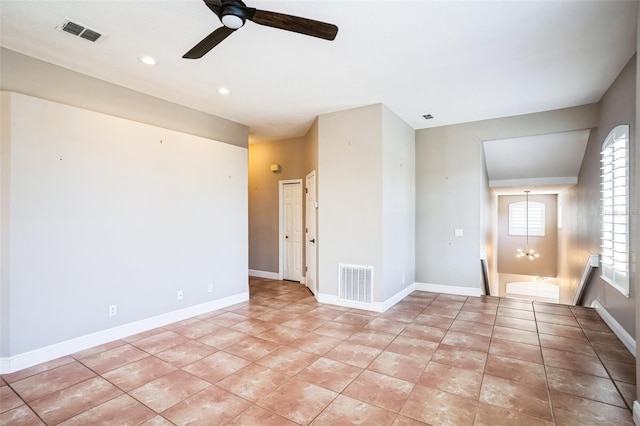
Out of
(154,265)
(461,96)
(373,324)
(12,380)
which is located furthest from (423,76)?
(12,380)

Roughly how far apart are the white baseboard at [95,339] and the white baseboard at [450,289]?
3656mm

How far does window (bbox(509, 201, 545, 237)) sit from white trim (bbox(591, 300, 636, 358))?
6.18 metres

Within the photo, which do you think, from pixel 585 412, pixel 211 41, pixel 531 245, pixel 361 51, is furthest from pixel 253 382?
pixel 531 245

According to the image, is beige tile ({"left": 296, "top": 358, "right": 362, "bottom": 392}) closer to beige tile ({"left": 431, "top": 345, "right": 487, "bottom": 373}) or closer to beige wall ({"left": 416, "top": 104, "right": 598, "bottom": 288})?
beige tile ({"left": 431, "top": 345, "right": 487, "bottom": 373})

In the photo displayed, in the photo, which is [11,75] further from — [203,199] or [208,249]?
[208,249]

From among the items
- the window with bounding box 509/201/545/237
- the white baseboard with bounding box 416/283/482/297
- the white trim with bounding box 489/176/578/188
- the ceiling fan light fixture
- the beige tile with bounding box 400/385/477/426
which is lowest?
the beige tile with bounding box 400/385/477/426

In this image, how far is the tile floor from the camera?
2.29 meters

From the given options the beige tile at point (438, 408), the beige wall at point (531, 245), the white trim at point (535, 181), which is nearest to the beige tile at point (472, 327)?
the beige tile at point (438, 408)

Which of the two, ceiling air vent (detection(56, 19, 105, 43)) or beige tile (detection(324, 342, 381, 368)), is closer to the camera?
ceiling air vent (detection(56, 19, 105, 43))

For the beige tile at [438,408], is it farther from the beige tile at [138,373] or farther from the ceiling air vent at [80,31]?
the ceiling air vent at [80,31]

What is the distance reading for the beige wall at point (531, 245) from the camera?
9812mm

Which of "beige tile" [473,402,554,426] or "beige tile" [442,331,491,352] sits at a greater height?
"beige tile" [473,402,554,426]

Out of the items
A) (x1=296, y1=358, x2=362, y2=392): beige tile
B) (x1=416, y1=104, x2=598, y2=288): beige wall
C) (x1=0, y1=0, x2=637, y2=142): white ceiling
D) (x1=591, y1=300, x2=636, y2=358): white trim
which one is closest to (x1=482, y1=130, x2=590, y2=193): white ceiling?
(x1=416, y1=104, x2=598, y2=288): beige wall

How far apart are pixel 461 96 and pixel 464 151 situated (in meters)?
1.55
